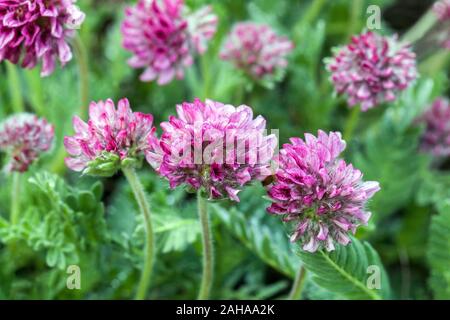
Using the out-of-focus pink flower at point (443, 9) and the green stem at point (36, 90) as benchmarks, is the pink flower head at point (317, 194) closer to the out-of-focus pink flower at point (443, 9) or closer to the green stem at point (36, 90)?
the out-of-focus pink flower at point (443, 9)

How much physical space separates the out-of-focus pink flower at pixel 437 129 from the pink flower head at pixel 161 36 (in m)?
0.52

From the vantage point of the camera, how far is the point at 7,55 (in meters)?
1.12

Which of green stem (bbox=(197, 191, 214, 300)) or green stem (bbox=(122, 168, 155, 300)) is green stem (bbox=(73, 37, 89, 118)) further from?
green stem (bbox=(197, 191, 214, 300))

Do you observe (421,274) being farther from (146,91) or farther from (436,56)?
(146,91)

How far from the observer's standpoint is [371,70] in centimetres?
118

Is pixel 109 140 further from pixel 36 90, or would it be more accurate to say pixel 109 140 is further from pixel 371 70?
pixel 36 90

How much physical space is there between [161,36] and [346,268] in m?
0.53

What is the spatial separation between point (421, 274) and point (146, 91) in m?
0.74

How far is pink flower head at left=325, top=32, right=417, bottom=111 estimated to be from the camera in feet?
3.87

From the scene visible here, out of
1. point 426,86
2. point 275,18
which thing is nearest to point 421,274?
point 426,86

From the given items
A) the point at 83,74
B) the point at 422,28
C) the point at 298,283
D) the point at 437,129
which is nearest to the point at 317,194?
the point at 298,283

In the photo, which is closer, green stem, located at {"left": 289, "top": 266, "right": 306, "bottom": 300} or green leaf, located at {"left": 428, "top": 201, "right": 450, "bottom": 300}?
green stem, located at {"left": 289, "top": 266, "right": 306, "bottom": 300}

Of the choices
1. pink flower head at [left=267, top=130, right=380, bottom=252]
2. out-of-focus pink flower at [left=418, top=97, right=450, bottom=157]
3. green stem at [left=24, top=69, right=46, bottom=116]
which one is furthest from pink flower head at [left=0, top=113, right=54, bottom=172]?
out-of-focus pink flower at [left=418, top=97, right=450, bottom=157]

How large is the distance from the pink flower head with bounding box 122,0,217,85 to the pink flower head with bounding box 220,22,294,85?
0.09 m
